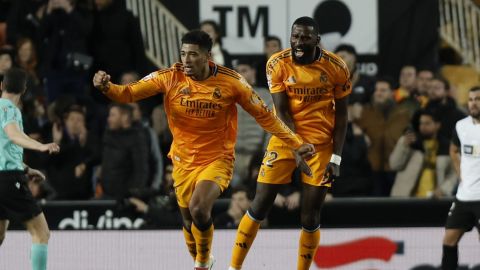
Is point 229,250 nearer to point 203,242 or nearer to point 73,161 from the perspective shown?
point 203,242

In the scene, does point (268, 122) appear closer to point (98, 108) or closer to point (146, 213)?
point (146, 213)

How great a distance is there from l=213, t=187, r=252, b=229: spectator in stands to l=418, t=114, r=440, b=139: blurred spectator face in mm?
2315

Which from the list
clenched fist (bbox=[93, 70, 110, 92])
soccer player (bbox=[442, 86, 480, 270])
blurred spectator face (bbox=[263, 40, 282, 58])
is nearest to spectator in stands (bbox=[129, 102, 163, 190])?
blurred spectator face (bbox=[263, 40, 282, 58])

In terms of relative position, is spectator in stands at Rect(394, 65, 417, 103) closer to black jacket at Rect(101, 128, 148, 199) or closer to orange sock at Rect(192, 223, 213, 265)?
black jacket at Rect(101, 128, 148, 199)

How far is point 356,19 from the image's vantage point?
15.3 metres

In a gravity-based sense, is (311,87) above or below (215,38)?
above

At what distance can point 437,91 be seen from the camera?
47.2 ft

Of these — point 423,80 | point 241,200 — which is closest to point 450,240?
point 241,200

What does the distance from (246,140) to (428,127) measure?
6.55ft

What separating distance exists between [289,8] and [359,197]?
2.84 meters

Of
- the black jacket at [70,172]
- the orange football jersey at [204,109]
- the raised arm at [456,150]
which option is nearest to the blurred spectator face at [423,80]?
the raised arm at [456,150]

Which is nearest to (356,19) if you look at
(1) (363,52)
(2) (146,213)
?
(1) (363,52)

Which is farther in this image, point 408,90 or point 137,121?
point 408,90

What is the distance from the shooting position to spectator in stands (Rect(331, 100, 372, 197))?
1391 centimetres
